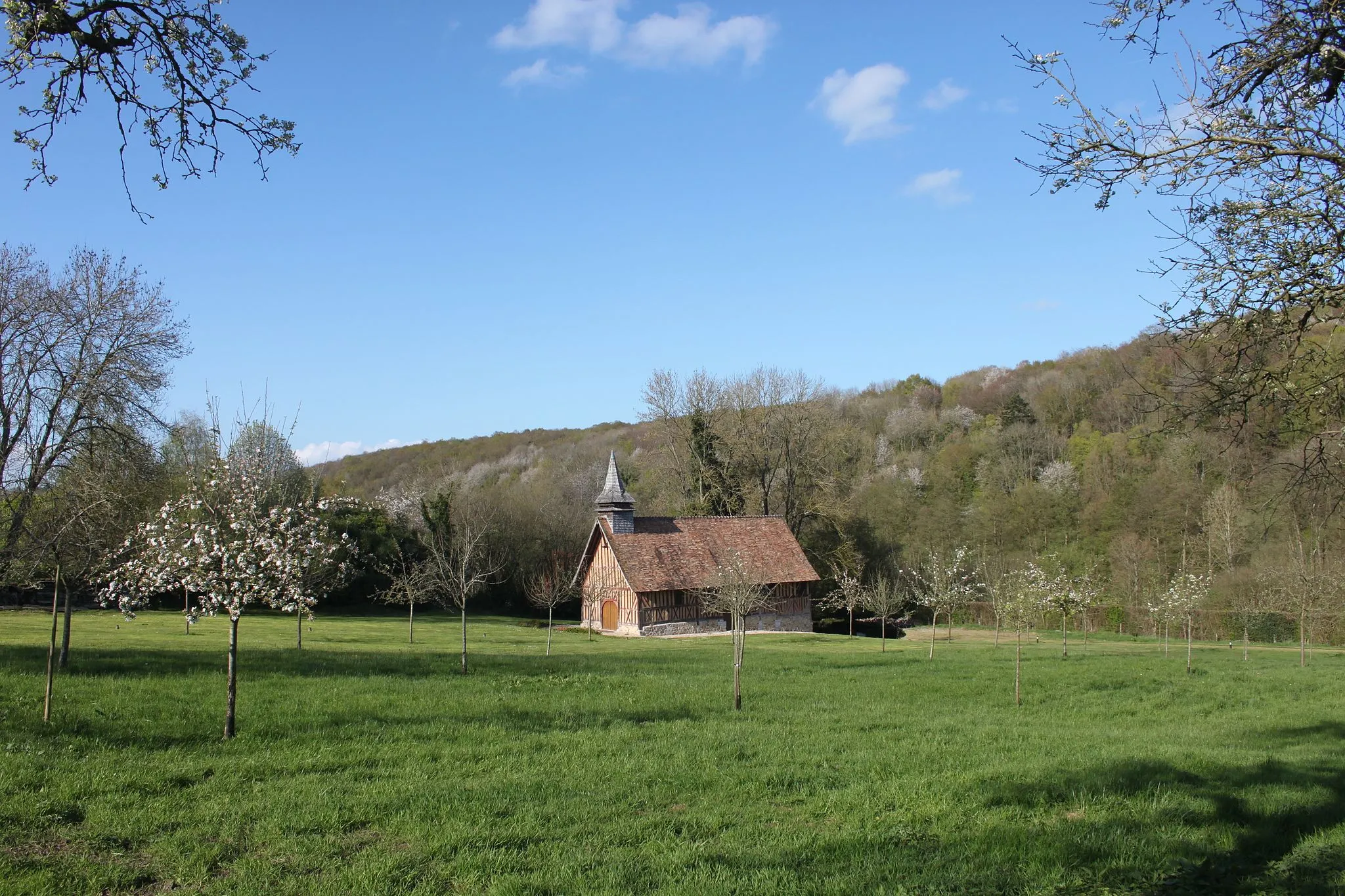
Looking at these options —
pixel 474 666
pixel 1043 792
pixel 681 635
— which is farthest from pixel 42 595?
pixel 1043 792

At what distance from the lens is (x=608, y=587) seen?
4281cm

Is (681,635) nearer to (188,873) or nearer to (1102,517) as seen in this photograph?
(1102,517)

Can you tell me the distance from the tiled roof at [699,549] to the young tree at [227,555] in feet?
99.1

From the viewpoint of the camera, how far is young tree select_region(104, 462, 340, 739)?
10188 millimetres

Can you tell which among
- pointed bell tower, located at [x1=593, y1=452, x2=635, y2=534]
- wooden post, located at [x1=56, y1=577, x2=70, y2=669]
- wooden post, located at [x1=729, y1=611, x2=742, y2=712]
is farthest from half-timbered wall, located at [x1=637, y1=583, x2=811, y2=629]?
wooden post, located at [x1=56, y1=577, x2=70, y2=669]

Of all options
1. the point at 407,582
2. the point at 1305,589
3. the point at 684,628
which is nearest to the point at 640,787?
the point at 407,582

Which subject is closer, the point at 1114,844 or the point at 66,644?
the point at 1114,844

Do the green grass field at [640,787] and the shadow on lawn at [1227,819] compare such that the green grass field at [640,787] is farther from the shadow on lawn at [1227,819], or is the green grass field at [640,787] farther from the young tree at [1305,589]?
the young tree at [1305,589]

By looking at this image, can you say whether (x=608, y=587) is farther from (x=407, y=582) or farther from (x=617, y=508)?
(x=407, y=582)

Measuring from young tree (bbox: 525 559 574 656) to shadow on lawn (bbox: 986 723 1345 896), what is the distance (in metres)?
20.1

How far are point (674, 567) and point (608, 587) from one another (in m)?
3.38

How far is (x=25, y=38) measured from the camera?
5.25 metres

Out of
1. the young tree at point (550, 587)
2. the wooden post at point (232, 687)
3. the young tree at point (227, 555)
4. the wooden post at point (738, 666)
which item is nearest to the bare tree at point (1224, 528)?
the young tree at point (550, 587)

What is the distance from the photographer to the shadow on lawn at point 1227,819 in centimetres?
591
